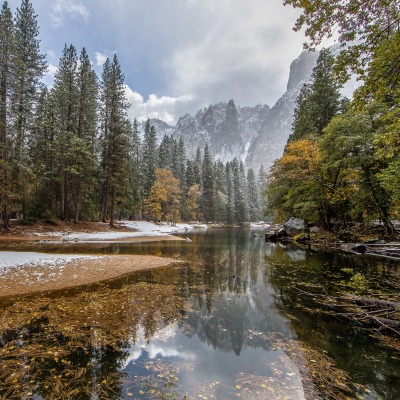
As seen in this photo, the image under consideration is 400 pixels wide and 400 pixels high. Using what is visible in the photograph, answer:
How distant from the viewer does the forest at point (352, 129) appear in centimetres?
502

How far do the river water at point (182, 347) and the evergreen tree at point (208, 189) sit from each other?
57.8 meters

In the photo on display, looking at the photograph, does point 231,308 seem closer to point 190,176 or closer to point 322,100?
point 322,100

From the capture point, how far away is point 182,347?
554cm

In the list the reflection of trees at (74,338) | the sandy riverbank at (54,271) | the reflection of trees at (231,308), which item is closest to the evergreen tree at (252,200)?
the reflection of trees at (231,308)

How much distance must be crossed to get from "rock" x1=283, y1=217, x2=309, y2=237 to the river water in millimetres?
19840

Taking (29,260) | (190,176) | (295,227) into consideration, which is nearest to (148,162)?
(190,176)

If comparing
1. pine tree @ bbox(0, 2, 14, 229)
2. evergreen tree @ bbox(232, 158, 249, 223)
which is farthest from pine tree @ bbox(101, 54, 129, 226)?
evergreen tree @ bbox(232, 158, 249, 223)

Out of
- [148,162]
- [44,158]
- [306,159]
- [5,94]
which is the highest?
[148,162]

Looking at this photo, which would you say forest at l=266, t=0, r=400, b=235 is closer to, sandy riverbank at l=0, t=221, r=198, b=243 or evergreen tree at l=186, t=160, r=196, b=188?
sandy riverbank at l=0, t=221, r=198, b=243

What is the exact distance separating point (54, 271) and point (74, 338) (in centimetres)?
583

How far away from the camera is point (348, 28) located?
5.08 meters

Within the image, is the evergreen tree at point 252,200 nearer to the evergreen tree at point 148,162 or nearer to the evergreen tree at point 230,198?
the evergreen tree at point 230,198

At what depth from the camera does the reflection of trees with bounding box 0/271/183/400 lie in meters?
3.88

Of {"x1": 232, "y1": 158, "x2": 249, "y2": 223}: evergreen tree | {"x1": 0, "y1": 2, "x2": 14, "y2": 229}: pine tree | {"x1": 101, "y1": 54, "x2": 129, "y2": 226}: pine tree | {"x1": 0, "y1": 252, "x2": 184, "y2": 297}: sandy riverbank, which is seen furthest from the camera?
{"x1": 232, "y1": 158, "x2": 249, "y2": 223}: evergreen tree
